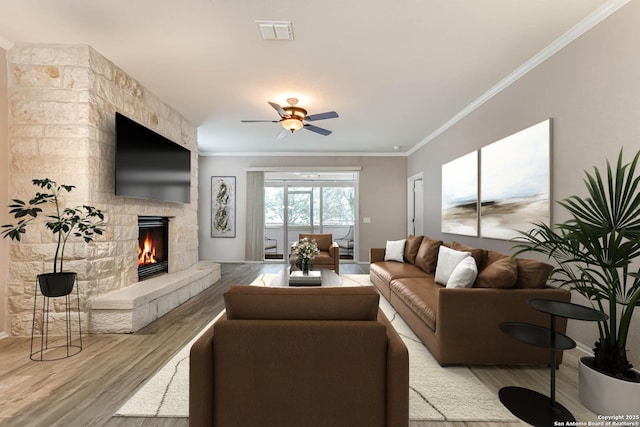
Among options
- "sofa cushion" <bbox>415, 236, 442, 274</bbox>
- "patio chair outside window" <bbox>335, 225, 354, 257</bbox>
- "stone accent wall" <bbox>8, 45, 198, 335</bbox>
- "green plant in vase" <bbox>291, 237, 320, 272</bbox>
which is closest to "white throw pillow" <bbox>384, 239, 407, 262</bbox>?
"sofa cushion" <bbox>415, 236, 442, 274</bbox>

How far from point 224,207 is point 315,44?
556 centimetres

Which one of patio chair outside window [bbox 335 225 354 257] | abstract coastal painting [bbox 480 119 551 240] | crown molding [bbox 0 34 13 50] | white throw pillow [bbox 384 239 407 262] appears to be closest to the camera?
crown molding [bbox 0 34 13 50]

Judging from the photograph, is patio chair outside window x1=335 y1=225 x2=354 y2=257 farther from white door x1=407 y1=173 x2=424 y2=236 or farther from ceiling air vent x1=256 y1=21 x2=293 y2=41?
ceiling air vent x1=256 y1=21 x2=293 y2=41

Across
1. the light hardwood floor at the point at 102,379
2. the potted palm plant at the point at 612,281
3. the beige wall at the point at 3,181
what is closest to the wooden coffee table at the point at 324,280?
the light hardwood floor at the point at 102,379

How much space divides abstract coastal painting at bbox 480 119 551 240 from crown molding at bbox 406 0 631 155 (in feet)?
2.08

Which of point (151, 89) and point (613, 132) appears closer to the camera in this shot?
A: point (613, 132)

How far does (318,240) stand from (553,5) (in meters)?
4.80

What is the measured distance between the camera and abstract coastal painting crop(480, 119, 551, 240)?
3.08 meters

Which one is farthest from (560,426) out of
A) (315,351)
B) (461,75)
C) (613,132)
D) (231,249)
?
(231,249)

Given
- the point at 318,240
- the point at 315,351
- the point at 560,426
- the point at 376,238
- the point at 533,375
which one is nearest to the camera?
the point at 315,351

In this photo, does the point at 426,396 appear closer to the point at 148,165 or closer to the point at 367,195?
the point at 148,165

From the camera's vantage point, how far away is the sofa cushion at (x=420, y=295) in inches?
103

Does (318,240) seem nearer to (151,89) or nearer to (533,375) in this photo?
(151,89)

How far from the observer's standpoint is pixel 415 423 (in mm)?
1788
